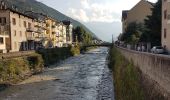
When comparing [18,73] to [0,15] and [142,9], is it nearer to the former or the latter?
[0,15]

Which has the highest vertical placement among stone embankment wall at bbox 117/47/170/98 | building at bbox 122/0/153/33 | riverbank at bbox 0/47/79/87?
building at bbox 122/0/153/33

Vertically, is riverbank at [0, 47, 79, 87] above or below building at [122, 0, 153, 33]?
below

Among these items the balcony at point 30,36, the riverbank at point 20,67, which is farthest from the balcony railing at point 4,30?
the balcony at point 30,36

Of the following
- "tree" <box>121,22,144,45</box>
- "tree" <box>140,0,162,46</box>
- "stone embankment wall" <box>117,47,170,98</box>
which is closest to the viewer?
"stone embankment wall" <box>117,47,170,98</box>

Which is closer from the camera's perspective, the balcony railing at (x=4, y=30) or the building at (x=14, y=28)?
the balcony railing at (x=4, y=30)

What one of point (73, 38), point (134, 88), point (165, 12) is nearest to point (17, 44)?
point (165, 12)

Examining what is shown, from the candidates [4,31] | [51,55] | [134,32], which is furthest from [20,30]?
[134,32]

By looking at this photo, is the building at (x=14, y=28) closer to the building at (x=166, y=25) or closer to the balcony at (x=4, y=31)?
the balcony at (x=4, y=31)

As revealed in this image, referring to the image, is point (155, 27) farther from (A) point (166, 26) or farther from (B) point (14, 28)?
(B) point (14, 28)

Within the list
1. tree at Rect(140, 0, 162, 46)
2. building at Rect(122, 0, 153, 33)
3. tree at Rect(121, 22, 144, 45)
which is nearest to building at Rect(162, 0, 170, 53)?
tree at Rect(140, 0, 162, 46)

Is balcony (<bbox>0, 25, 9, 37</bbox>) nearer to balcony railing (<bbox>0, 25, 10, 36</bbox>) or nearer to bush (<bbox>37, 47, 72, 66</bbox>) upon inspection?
balcony railing (<bbox>0, 25, 10, 36</bbox>)

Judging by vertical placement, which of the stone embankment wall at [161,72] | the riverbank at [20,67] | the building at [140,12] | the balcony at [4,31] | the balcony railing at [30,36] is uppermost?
the building at [140,12]

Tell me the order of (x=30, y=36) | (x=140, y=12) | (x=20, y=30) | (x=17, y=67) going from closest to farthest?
(x=17, y=67)
(x=20, y=30)
(x=30, y=36)
(x=140, y=12)

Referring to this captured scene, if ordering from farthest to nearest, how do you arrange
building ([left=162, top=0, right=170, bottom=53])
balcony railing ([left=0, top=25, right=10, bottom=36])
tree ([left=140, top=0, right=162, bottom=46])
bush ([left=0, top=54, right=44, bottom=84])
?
balcony railing ([left=0, top=25, right=10, bottom=36]) < tree ([left=140, top=0, right=162, bottom=46]) < building ([left=162, top=0, right=170, bottom=53]) < bush ([left=0, top=54, right=44, bottom=84])
